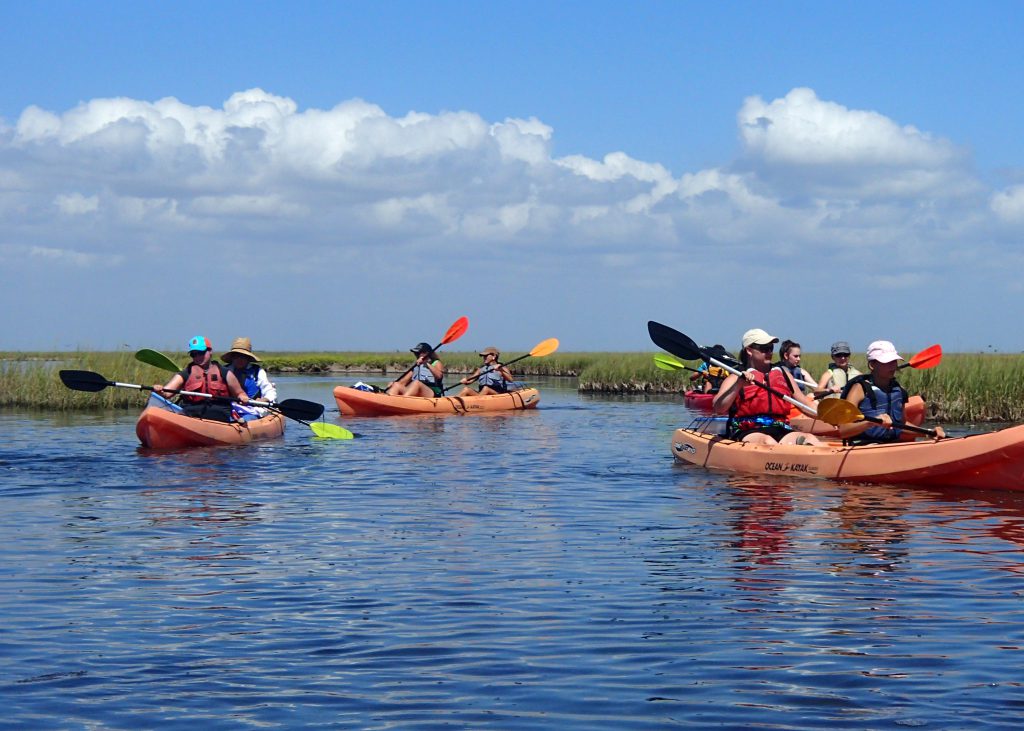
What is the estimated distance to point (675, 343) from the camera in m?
13.7

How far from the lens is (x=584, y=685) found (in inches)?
193

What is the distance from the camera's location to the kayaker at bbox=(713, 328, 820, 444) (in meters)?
12.1

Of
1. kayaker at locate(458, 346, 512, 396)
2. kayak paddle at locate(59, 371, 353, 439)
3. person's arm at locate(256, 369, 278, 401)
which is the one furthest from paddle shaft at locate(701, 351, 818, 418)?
kayaker at locate(458, 346, 512, 396)

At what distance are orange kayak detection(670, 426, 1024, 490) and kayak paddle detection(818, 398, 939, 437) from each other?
0.57ft

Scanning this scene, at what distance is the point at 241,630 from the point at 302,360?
5061cm

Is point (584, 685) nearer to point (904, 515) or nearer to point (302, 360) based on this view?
point (904, 515)

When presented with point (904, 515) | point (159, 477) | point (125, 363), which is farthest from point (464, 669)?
point (125, 363)

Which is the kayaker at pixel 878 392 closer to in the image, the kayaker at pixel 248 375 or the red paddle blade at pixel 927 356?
the red paddle blade at pixel 927 356

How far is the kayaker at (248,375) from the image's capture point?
1633 cm

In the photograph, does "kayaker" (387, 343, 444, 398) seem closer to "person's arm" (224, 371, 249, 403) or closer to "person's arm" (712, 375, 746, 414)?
"person's arm" (224, 371, 249, 403)

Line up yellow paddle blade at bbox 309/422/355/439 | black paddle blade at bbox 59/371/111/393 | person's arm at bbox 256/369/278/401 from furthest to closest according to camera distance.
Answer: yellow paddle blade at bbox 309/422/355/439, person's arm at bbox 256/369/278/401, black paddle blade at bbox 59/371/111/393

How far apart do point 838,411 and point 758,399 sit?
1906 mm

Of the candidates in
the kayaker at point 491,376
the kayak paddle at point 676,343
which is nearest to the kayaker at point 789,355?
the kayak paddle at point 676,343

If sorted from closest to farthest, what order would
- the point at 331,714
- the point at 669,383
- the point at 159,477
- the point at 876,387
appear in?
the point at 331,714, the point at 876,387, the point at 159,477, the point at 669,383
